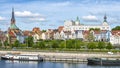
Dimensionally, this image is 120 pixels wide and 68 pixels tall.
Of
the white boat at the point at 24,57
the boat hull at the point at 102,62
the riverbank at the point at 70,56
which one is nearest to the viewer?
the boat hull at the point at 102,62

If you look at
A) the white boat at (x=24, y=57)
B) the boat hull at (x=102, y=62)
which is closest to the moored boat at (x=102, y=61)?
the boat hull at (x=102, y=62)

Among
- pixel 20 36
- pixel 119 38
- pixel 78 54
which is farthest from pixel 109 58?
pixel 20 36

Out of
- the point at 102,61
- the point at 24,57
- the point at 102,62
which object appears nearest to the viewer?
the point at 102,62

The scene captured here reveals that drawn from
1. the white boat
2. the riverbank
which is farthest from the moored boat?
the white boat

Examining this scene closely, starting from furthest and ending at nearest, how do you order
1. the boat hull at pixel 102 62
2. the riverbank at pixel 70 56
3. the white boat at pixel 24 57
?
the white boat at pixel 24 57 → the riverbank at pixel 70 56 → the boat hull at pixel 102 62

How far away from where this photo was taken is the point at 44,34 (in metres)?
194

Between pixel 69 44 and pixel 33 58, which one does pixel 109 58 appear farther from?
pixel 69 44

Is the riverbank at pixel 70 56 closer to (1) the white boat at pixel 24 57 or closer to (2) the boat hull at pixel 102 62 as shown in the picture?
(1) the white boat at pixel 24 57

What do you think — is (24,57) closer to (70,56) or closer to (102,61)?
(70,56)

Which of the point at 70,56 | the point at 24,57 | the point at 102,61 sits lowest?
the point at 102,61

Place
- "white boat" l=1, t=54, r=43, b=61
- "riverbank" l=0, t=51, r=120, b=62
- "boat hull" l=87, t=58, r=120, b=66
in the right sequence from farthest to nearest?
"white boat" l=1, t=54, r=43, b=61 → "riverbank" l=0, t=51, r=120, b=62 → "boat hull" l=87, t=58, r=120, b=66

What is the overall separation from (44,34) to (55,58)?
116603 mm

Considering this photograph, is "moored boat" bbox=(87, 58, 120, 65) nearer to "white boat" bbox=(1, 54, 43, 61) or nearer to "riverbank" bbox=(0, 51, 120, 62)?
"riverbank" bbox=(0, 51, 120, 62)

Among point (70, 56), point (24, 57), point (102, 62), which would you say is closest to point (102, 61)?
point (102, 62)
